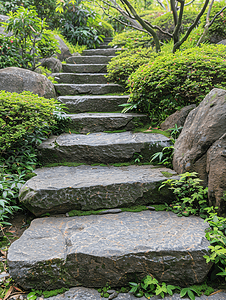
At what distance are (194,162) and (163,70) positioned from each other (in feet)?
4.93

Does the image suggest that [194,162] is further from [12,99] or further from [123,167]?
[12,99]

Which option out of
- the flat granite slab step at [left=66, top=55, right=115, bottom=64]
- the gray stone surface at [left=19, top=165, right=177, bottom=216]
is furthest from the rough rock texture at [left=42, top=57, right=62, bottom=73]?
the gray stone surface at [left=19, top=165, right=177, bottom=216]

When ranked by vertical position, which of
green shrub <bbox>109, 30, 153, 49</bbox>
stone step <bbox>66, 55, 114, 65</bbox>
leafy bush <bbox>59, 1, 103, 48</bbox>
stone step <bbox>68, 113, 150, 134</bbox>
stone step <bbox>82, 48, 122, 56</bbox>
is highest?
leafy bush <bbox>59, 1, 103, 48</bbox>

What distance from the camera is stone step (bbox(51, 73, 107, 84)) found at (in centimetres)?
433

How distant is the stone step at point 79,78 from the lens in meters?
4.33

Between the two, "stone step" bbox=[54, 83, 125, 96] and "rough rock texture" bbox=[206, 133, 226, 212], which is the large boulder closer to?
"rough rock texture" bbox=[206, 133, 226, 212]

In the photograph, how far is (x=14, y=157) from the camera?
255 cm

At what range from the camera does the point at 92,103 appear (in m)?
3.48

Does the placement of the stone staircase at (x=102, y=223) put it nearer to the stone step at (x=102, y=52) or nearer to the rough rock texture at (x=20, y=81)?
the rough rock texture at (x=20, y=81)

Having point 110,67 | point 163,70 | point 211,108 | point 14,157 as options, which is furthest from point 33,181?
point 110,67

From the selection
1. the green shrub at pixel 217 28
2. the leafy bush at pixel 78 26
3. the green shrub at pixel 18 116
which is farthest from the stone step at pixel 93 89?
the leafy bush at pixel 78 26

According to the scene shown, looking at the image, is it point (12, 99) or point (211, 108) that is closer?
point (211, 108)

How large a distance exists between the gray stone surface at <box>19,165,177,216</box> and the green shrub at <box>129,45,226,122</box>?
124 cm

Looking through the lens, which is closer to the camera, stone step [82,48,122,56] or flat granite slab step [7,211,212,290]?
flat granite slab step [7,211,212,290]
